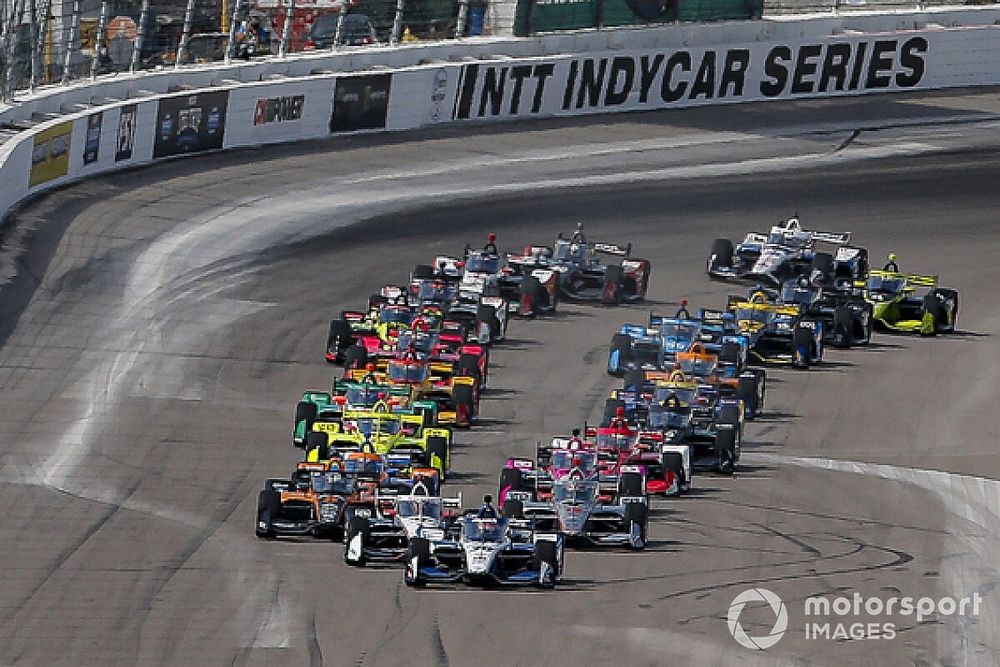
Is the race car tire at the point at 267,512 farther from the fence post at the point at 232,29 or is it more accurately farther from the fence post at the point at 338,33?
the fence post at the point at 338,33

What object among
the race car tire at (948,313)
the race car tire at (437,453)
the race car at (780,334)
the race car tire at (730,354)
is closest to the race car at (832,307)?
the race car at (780,334)

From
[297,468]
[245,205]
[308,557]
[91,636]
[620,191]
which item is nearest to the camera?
[91,636]

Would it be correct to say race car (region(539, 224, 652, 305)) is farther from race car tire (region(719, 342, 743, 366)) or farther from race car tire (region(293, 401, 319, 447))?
race car tire (region(293, 401, 319, 447))

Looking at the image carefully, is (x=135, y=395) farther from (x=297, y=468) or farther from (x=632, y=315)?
(x=632, y=315)

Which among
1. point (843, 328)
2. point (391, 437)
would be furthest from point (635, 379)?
point (843, 328)

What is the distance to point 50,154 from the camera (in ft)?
133

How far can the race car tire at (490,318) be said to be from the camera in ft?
111

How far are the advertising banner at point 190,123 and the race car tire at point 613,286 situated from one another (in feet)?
36.6

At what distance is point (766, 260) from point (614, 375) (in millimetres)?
6993

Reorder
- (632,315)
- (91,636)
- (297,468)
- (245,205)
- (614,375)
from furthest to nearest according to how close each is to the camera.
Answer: (245,205)
(632,315)
(614,375)
(297,468)
(91,636)

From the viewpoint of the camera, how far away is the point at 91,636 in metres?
20.9

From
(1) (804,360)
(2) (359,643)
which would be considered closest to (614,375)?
(1) (804,360)

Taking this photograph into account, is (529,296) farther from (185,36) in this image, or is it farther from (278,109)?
(185,36)

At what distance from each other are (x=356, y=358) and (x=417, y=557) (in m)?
8.23
